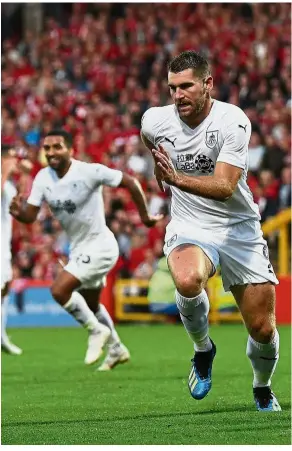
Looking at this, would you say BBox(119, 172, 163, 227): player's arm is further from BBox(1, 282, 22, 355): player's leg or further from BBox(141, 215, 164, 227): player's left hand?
BBox(1, 282, 22, 355): player's leg

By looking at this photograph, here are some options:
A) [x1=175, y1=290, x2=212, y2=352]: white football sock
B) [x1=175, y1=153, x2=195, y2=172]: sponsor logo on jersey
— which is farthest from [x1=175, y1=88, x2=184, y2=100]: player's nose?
[x1=175, y1=290, x2=212, y2=352]: white football sock

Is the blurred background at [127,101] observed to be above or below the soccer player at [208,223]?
below

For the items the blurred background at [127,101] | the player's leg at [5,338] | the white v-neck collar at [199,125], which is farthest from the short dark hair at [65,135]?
the blurred background at [127,101]

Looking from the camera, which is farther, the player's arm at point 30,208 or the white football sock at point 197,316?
the player's arm at point 30,208

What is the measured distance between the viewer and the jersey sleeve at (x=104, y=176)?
11.1 meters

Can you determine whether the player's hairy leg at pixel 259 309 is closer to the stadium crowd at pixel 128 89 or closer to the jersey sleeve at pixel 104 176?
the jersey sleeve at pixel 104 176

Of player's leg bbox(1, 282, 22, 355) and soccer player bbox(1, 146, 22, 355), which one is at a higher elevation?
soccer player bbox(1, 146, 22, 355)

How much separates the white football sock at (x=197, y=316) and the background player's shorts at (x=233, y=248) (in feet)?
0.89

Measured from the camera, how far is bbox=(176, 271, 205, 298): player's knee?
7.04 m

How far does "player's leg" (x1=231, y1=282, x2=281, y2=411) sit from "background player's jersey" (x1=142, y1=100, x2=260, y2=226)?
51 cm

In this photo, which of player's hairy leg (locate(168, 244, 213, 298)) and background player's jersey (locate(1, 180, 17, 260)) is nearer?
player's hairy leg (locate(168, 244, 213, 298))

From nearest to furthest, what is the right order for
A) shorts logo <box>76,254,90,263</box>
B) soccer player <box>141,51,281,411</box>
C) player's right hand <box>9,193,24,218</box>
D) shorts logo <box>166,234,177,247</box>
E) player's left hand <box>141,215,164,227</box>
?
soccer player <box>141,51,281,411</box> → shorts logo <box>166,234,177,247</box> → player's right hand <box>9,193,24,218</box> → player's left hand <box>141,215,164,227</box> → shorts logo <box>76,254,90,263</box>

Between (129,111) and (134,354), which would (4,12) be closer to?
(129,111)
